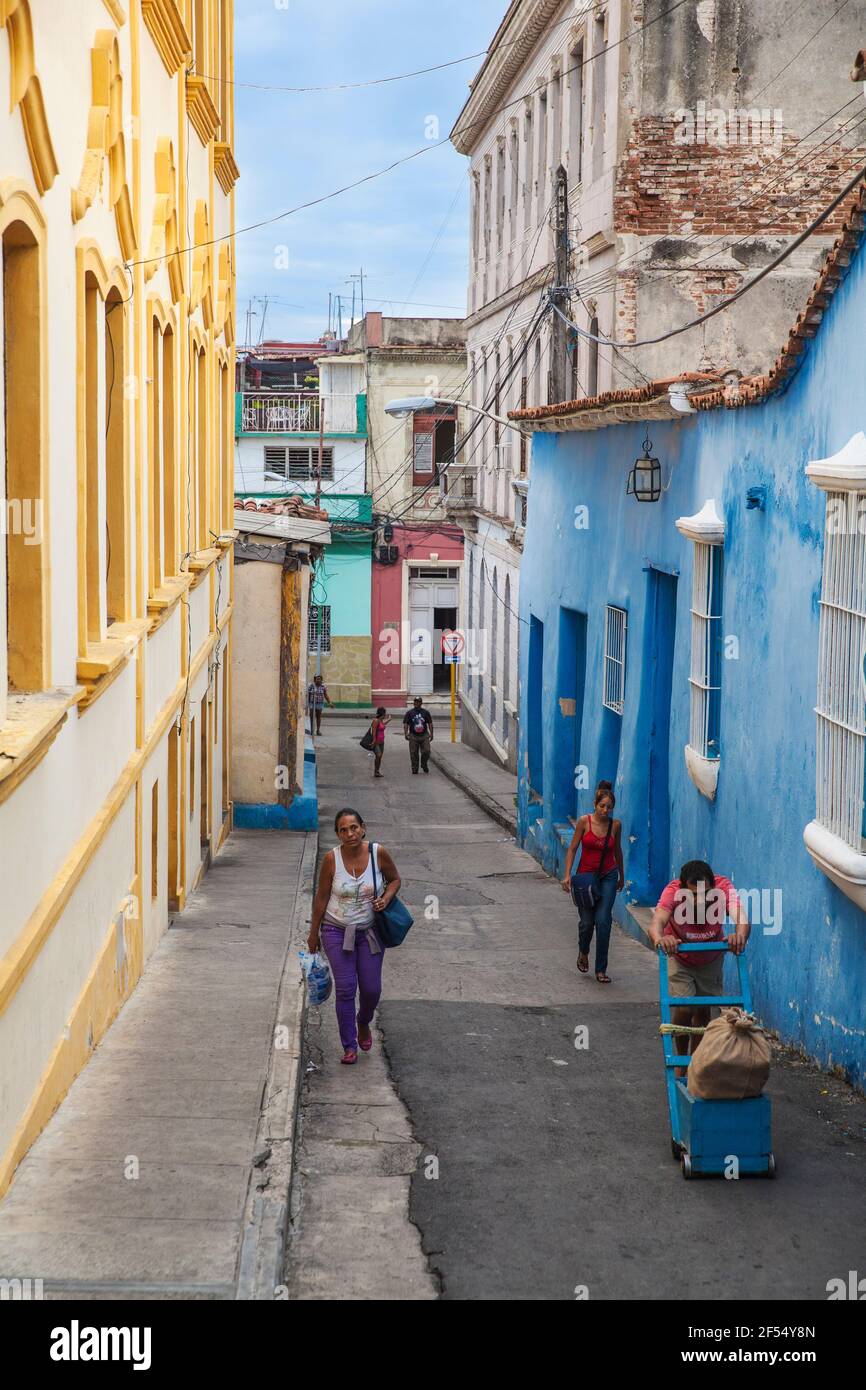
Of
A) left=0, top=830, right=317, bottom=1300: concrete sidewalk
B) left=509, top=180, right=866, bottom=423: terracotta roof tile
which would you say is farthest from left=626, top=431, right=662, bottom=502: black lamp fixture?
left=0, top=830, right=317, bottom=1300: concrete sidewalk

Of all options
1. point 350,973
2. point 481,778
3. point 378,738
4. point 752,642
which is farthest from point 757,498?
point 378,738

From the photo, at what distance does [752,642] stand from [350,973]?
140 inches

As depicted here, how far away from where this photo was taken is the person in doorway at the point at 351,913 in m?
9.42

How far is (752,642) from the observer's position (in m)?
11.1

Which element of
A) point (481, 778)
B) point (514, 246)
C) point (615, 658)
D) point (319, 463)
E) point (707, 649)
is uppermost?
point (514, 246)

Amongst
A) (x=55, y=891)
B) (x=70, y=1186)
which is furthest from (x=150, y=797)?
(x=70, y=1186)

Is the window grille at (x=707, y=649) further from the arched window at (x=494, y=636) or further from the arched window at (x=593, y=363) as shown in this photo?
the arched window at (x=494, y=636)

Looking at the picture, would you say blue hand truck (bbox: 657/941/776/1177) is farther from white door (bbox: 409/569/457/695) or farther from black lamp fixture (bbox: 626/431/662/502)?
white door (bbox: 409/569/457/695)

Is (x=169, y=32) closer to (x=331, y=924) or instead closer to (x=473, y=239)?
(x=331, y=924)

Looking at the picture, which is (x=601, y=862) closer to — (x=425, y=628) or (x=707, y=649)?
(x=707, y=649)

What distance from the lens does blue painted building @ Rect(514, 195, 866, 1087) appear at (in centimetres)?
893

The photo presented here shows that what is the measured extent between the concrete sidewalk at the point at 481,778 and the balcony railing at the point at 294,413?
34.0 ft

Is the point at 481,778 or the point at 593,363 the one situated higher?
the point at 593,363

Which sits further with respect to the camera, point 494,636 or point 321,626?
point 321,626
